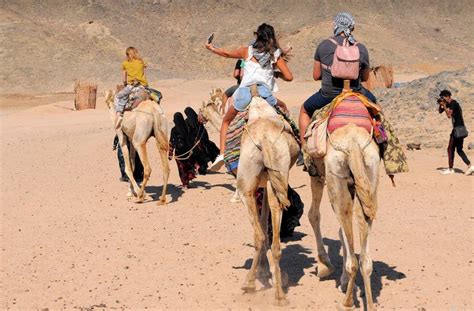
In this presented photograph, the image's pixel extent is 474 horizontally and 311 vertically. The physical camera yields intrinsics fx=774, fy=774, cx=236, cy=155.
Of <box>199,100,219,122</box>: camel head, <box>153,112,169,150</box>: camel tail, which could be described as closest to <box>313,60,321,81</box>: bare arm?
<box>153,112,169,150</box>: camel tail

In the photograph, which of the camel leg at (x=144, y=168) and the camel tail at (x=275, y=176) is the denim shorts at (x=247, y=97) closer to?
the camel tail at (x=275, y=176)

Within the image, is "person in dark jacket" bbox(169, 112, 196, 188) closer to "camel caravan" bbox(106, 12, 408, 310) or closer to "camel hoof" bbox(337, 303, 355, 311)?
"camel caravan" bbox(106, 12, 408, 310)

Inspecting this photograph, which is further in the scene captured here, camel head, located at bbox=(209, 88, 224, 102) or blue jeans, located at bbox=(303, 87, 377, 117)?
camel head, located at bbox=(209, 88, 224, 102)

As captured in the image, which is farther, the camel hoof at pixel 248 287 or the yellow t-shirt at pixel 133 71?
the yellow t-shirt at pixel 133 71

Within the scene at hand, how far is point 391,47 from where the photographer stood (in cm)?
6844

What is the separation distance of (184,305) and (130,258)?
215 centimetres

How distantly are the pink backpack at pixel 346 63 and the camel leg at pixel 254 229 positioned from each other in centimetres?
149

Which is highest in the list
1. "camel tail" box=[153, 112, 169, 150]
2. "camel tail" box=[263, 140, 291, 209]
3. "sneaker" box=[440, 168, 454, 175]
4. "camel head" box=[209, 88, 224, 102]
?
"camel tail" box=[263, 140, 291, 209]

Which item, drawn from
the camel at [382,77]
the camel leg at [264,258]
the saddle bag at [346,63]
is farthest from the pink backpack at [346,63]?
the camel at [382,77]

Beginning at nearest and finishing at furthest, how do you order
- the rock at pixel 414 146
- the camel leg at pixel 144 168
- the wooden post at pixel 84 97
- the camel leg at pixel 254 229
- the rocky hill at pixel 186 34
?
the camel leg at pixel 254 229 < the camel leg at pixel 144 168 < the rock at pixel 414 146 < the wooden post at pixel 84 97 < the rocky hill at pixel 186 34

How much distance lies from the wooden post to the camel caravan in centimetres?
2760

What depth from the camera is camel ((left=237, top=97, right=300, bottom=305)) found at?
810 cm

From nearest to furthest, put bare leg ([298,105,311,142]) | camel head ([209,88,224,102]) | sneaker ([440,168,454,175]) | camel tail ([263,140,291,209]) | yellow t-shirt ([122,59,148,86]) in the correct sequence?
1. camel tail ([263,140,291,209])
2. bare leg ([298,105,311,142])
3. yellow t-shirt ([122,59,148,86])
4. sneaker ([440,168,454,175])
5. camel head ([209,88,224,102])

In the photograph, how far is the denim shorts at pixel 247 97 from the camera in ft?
29.7
